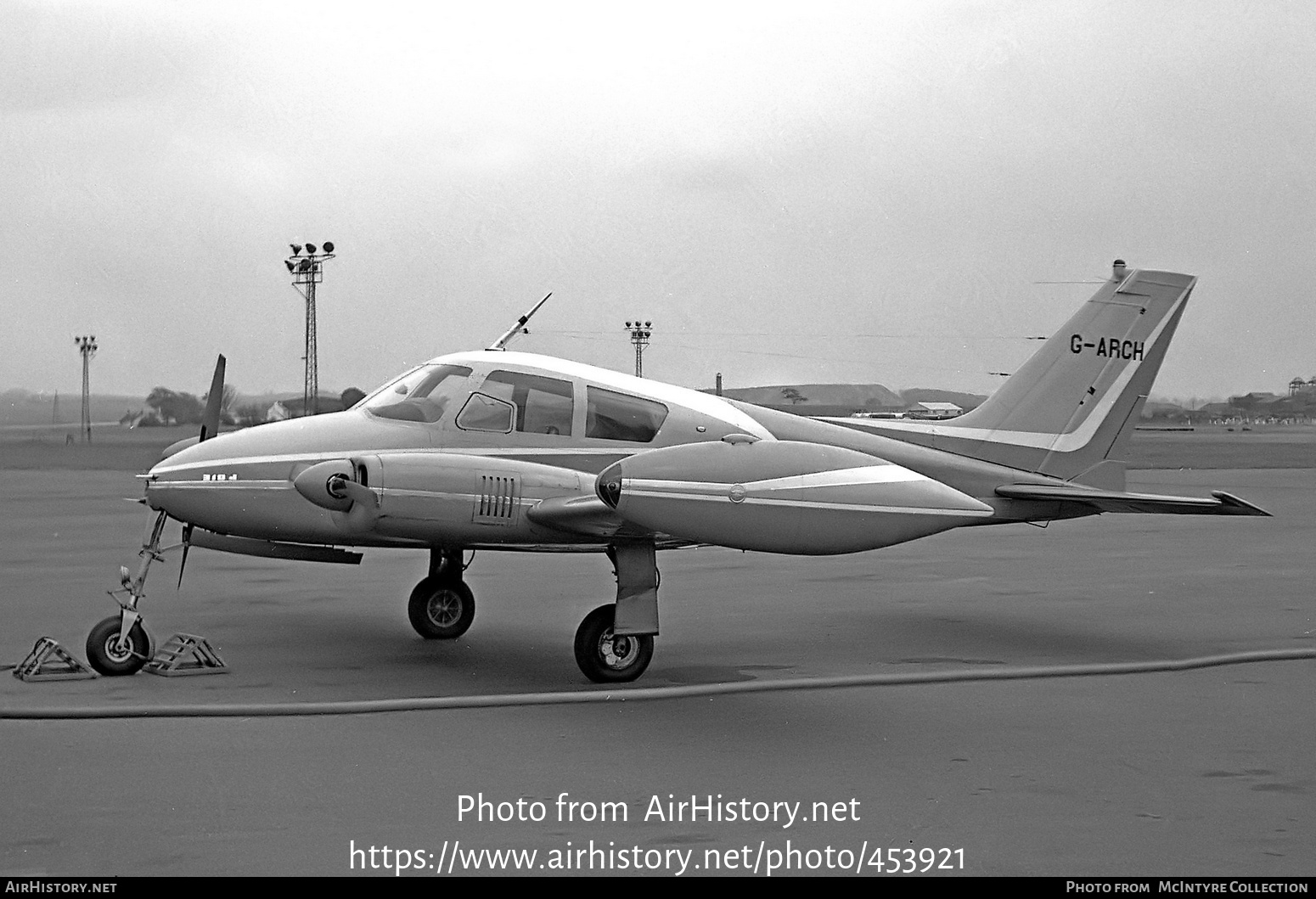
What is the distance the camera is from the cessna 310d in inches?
367

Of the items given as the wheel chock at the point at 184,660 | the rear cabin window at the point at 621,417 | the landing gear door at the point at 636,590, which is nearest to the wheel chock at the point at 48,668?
the wheel chock at the point at 184,660

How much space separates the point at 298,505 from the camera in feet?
34.8

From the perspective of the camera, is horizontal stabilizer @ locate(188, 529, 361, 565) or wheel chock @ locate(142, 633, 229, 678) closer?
wheel chock @ locate(142, 633, 229, 678)

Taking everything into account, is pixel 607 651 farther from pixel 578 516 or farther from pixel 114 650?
pixel 114 650

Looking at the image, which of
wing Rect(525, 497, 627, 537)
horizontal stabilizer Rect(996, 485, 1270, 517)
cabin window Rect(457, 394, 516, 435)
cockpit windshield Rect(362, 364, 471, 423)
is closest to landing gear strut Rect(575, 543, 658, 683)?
wing Rect(525, 497, 627, 537)

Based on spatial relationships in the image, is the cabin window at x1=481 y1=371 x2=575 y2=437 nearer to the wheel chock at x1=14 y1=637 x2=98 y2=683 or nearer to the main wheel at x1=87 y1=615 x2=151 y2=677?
the main wheel at x1=87 y1=615 x2=151 y2=677

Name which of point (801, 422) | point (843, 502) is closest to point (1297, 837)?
point (843, 502)

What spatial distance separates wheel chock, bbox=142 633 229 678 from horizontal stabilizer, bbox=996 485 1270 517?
718 cm

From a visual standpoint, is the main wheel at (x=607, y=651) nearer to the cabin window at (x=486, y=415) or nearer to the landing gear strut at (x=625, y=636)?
the landing gear strut at (x=625, y=636)

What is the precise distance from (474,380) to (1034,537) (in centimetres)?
1679

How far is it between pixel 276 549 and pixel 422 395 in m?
1.87

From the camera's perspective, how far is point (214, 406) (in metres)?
11.7

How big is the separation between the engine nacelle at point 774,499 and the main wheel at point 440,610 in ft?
12.4

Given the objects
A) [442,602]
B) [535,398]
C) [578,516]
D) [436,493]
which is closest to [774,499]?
[578,516]
